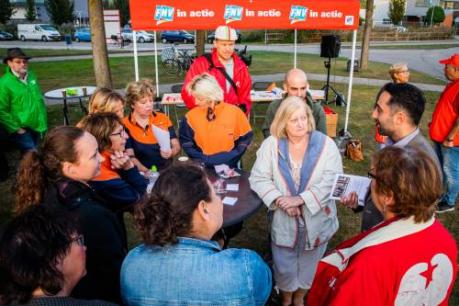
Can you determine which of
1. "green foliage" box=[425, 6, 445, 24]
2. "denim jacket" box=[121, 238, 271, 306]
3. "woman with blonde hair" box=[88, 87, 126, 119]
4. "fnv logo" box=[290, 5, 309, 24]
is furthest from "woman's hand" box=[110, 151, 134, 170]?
"green foliage" box=[425, 6, 445, 24]

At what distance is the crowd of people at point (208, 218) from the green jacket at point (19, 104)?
272cm

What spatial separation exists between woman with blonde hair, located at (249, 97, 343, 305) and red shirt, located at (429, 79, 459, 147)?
2.31 meters

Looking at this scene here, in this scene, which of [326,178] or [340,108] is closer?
[326,178]

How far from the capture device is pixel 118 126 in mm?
2592

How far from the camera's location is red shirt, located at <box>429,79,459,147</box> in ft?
13.9

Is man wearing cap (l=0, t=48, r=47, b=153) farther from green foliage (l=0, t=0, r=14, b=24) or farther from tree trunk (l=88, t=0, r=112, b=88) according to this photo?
green foliage (l=0, t=0, r=14, b=24)

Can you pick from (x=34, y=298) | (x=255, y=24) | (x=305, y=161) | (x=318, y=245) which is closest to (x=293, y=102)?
(x=305, y=161)

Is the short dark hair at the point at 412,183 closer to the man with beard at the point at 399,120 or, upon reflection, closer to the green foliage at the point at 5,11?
the man with beard at the point at 399,120

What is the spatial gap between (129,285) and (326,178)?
180 centimetres

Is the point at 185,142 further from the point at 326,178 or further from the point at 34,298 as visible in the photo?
the point at 34,298

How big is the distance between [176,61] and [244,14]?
10716mm

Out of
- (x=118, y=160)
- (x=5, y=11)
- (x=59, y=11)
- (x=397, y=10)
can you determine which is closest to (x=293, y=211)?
(x=118, y=160)

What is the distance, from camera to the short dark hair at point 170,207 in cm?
136

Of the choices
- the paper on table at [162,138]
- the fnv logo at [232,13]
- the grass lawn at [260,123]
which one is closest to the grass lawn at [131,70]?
the grass lawn at [260,123]
